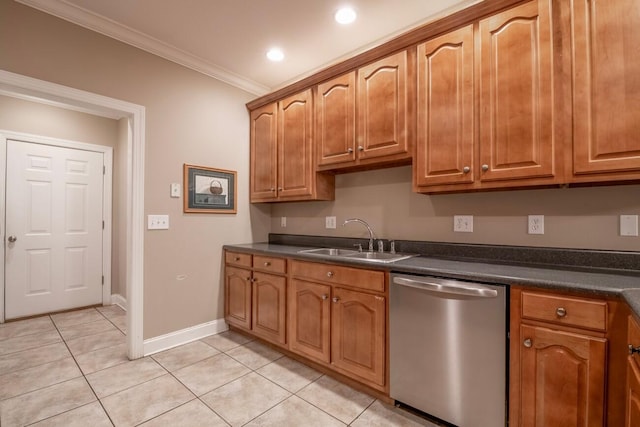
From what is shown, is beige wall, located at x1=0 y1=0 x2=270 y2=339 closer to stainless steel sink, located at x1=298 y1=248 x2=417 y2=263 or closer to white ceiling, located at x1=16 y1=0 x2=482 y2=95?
white ceiling, located at x1=16 y1=0 x2=482 y2=95

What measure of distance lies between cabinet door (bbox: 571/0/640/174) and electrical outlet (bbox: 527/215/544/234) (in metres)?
0.42

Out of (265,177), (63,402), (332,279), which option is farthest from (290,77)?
(63,402)

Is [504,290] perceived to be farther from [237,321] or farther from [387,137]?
[237,321]

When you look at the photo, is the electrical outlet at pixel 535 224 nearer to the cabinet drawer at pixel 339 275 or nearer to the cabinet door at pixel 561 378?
the cabinet door at pixel 561 378

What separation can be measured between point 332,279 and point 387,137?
3.60ft

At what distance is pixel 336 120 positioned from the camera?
2.44 metres

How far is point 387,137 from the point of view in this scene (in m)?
2.14

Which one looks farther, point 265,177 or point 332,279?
point 265,177

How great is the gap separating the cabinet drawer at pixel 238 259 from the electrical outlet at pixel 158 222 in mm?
642

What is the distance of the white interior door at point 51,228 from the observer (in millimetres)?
3336

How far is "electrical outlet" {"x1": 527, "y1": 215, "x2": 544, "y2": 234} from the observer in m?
1.82

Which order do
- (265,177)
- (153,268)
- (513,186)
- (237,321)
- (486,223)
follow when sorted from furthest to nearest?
(265,177), (237,321), (153,268), (486,223), (513,186)

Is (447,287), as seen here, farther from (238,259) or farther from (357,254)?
(238,259)

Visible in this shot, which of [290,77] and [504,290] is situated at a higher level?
[290,77]
